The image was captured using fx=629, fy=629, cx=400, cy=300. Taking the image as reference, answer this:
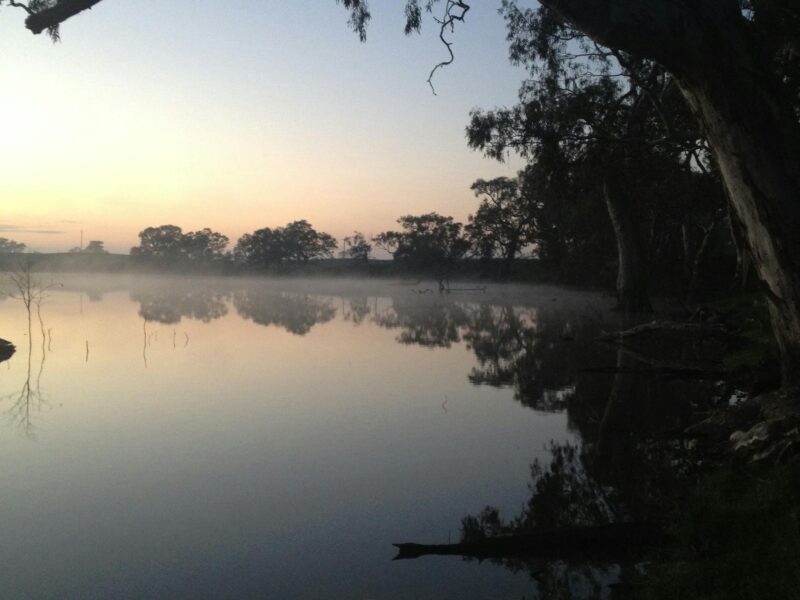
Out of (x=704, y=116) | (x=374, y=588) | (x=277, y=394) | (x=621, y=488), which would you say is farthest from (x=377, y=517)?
(x=277, y=394)

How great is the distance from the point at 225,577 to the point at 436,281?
224ft

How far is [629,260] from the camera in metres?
24.1

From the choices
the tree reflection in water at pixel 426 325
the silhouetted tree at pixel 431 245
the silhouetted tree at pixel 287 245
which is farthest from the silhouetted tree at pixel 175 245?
the tree reflection in water at pixel 426 325

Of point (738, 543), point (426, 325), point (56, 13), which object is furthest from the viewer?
point (426, 325)

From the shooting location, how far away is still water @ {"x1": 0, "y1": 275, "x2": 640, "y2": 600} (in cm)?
389

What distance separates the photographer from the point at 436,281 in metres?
71.9

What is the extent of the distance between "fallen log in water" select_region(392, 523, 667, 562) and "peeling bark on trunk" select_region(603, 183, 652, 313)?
821 inches

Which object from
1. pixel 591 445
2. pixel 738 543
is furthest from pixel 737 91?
pixel 591 445

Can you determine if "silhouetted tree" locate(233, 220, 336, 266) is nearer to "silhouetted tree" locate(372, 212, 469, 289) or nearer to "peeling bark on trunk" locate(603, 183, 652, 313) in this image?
"silhouetted tree" locate(372, 212, 469, 289)

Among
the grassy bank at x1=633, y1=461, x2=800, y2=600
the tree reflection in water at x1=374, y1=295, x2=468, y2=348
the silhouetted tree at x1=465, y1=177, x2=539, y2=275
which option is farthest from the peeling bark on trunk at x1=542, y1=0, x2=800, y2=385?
the silhouetted tree at x1=465, y1=177, x2=539, y2=275

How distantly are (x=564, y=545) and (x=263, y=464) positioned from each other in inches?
125

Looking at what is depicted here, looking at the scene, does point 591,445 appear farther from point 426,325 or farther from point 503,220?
point 503,220

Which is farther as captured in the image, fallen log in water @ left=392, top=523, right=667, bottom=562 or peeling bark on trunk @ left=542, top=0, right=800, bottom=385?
peeling bark on trunk @ left=542, top=0, right=800, bottom=385

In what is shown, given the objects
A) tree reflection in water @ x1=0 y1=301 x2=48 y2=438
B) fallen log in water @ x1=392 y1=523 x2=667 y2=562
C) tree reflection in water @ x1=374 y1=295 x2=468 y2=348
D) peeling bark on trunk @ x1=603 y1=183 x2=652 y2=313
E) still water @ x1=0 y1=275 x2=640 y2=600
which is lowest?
tree reflection in water @ x1=0 y1=301 x2=48 y2=438
